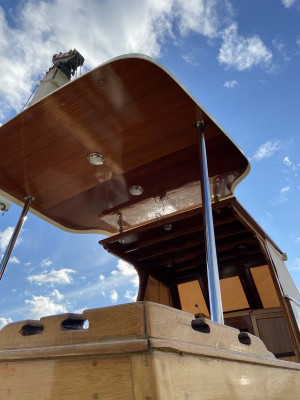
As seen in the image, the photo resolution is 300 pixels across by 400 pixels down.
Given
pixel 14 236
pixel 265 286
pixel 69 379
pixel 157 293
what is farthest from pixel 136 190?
pixel 69 379

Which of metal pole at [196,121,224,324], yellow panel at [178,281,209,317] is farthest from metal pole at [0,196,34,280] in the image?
yellow panel at [178,281,209,317]

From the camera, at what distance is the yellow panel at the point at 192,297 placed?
4660 millimetres

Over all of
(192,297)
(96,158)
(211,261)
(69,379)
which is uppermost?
(96,158)

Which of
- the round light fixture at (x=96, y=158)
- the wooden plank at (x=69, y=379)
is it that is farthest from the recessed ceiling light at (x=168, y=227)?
the wooden plank at (x=69, y=379)

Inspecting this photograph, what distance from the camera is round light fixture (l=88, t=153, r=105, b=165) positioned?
2.99 meters

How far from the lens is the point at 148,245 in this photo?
12.6 feet

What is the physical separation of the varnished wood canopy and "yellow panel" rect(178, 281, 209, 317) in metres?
1.49

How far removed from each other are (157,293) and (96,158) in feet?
8.17

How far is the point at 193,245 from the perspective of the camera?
3.95 meters

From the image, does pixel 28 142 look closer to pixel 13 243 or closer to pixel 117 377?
pixel 13 243

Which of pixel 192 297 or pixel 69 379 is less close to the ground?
pixel 192 297

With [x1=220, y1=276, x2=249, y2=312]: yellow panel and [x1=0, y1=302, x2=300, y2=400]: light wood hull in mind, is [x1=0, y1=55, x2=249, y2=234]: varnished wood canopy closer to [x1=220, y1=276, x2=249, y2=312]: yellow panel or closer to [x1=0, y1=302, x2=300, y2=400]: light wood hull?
[x1=220, y1=276, x2=249, y2=312]: yellow panel

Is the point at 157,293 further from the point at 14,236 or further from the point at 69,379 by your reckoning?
the point at 69,379

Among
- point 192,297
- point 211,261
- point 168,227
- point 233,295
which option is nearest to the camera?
point 211,261
